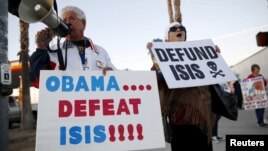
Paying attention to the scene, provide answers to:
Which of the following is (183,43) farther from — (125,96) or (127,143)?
(127,143)

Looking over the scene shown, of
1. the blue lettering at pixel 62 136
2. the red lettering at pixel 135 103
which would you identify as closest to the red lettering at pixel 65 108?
the blue lettering at pixel 62 136

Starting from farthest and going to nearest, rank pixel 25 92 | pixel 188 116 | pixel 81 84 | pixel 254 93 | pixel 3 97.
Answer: pixel 25 92, pixel 254 93, pixel 188 116, pixel 81 84, pixel 3 97

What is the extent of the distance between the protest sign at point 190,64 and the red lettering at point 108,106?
562 millimetres

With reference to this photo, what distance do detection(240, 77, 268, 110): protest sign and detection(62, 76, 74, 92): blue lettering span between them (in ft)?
27.0

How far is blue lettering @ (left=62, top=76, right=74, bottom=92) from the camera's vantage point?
2.45 metres

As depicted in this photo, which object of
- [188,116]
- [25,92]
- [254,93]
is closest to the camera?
[188,116]

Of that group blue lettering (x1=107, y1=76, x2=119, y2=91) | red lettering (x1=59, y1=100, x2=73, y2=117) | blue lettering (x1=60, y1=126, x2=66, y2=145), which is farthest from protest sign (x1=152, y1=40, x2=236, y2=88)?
blue lettering (x1=60, y1=126, x2=66, y2=145)

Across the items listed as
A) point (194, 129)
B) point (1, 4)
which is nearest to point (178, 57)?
point (194, 129)

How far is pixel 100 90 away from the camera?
2.52 m

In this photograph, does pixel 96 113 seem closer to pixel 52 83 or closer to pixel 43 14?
pixel 52 83

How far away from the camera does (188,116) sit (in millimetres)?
2771

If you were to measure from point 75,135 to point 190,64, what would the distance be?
1261 mm

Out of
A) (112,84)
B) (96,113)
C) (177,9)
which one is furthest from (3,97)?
(177,9)

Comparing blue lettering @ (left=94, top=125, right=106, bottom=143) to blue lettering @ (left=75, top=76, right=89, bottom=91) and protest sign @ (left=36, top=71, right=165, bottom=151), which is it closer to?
protest sign @ (left=36, top=71, right=165, bottom=151)
